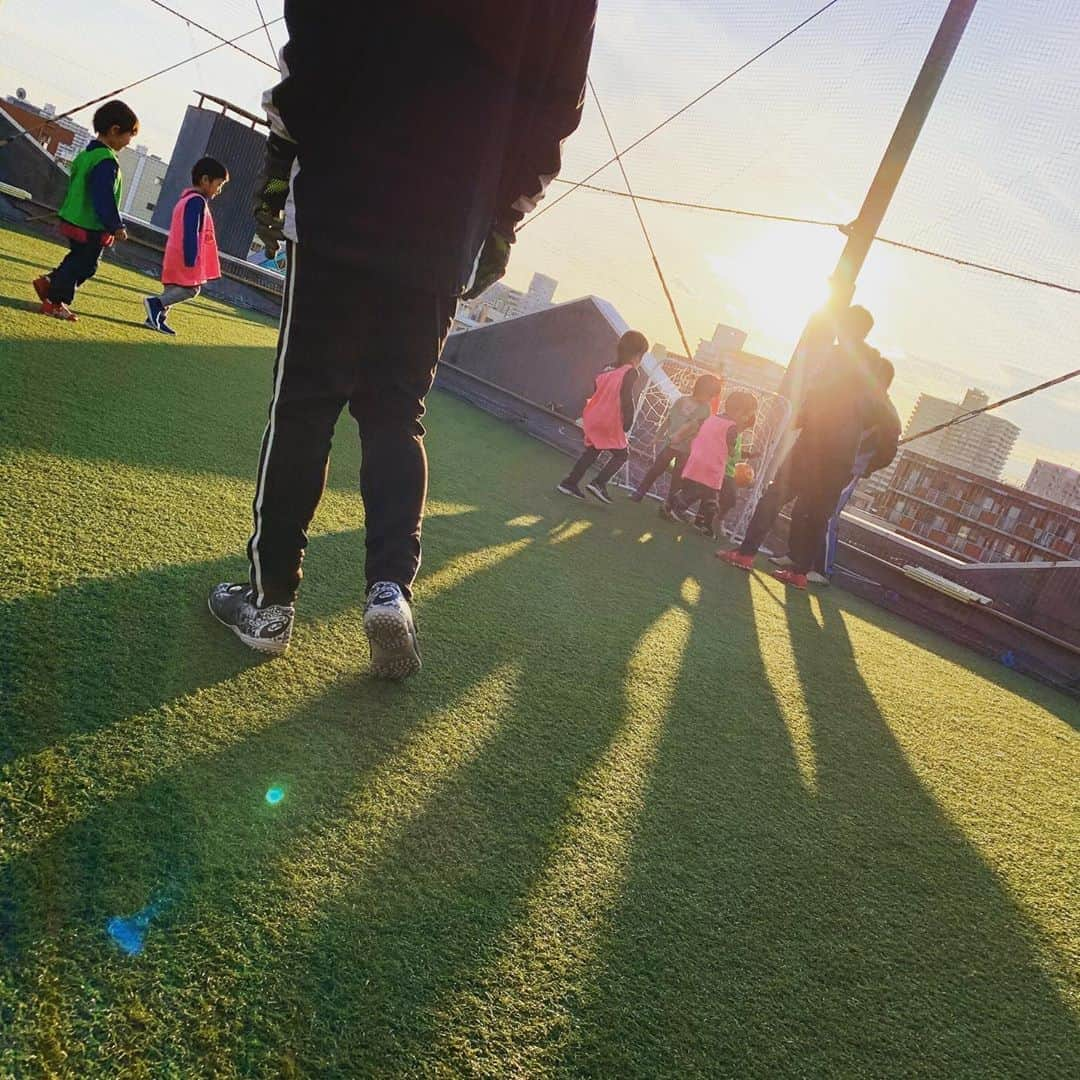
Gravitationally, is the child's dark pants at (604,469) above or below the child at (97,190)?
Result: below

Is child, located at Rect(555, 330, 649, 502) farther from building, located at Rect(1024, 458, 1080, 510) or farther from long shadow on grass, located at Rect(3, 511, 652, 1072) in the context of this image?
building, located at Rect(1024, 458, 1080, 510)

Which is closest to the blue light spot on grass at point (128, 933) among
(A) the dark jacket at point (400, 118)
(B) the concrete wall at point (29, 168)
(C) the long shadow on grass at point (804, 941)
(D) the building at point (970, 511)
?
(C) the long shadow on grass at point (804, 941)

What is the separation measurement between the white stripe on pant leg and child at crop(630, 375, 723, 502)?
18.1ft

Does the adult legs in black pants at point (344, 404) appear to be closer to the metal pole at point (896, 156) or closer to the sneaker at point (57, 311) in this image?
the sneaker at point (57, 311)

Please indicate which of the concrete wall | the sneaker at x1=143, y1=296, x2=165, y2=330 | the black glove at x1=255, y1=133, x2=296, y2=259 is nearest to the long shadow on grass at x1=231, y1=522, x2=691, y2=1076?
the black glove at x1=255, y1=133, x2=296, y2=259

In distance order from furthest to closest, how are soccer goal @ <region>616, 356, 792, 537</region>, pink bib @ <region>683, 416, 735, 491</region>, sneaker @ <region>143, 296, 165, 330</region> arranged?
soccer goal @ <region>616, 356, 792, 537</region> < pink bib @ <region>683, 416, 735, 491</region> < sneaker @ <region>143, 296, 165, 330</region>

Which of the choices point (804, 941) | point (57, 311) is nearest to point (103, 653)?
point (804, 941)

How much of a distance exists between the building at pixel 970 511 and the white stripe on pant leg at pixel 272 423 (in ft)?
229

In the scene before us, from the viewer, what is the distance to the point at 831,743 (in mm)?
2578

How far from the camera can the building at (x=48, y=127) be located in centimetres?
1121

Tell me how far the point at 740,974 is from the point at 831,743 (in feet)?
4.73

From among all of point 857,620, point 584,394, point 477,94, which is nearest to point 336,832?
point 477,94

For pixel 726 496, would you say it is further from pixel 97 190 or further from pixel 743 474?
pixel 97 190

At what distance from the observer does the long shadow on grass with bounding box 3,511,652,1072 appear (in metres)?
0.90
